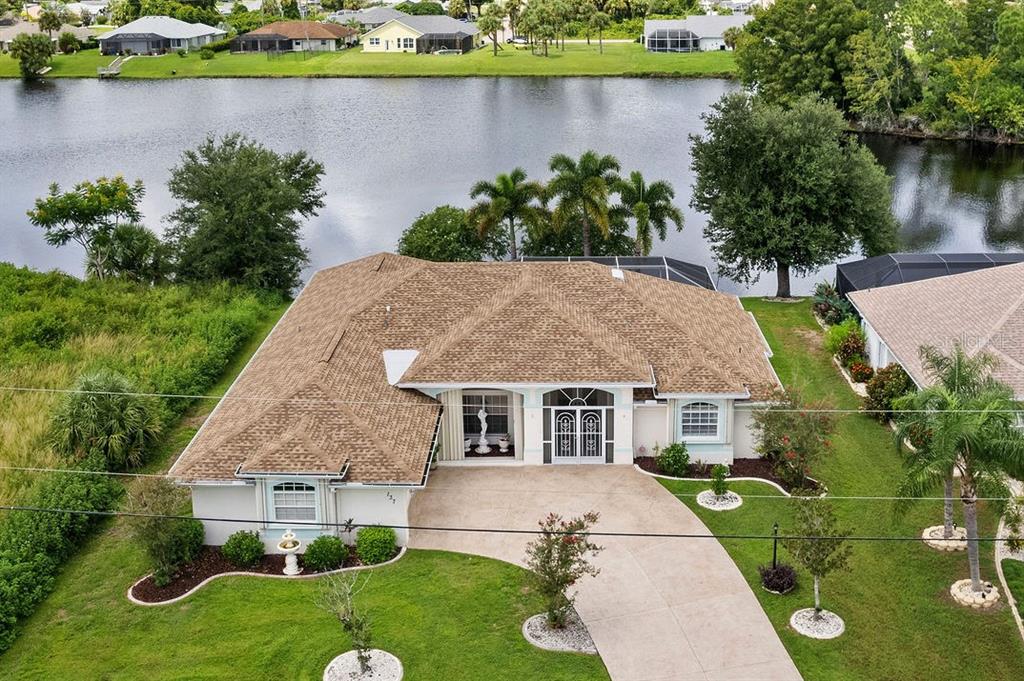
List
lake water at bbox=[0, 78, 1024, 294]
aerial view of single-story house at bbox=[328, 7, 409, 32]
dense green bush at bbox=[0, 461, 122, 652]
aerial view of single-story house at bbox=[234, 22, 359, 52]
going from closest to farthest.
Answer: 1. dense green bush at bbox=[0, 461, 122, 652]
2. lake water at bbox=[0, 78, 1024, 294]
3. aerial view of single-story house at bbox=[234, 22, 359, 52]
4. aerial view of single-story house at bbox=[328, 7, 409, 32]

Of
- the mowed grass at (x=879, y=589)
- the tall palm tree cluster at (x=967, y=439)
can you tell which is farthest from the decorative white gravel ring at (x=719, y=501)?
the tall palm tree cluster at (x=967, y=439)

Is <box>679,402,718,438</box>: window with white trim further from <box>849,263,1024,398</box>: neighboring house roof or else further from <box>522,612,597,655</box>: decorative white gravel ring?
<box>522,612,597,655</box>: decorative white gravel ring

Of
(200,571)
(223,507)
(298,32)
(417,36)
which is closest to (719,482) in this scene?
(223,507)

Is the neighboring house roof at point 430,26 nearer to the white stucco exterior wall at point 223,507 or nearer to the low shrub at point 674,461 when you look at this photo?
the low shrub at point 674,461

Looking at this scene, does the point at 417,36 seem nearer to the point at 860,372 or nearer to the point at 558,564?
the point at 860,372

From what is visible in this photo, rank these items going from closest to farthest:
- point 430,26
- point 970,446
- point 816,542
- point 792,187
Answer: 1. point 970,446
2. point 816,542
3. point 792,187
4. point 430,26

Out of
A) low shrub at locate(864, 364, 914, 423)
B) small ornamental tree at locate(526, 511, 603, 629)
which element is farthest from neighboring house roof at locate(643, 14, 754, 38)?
small ornamental tree at locate(526, 511, 603, 629)
